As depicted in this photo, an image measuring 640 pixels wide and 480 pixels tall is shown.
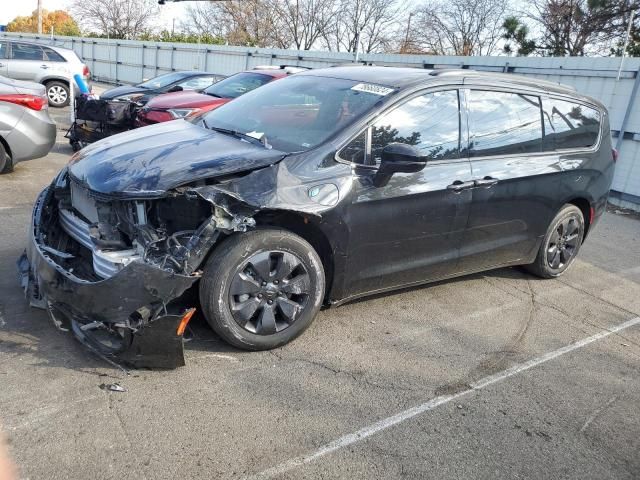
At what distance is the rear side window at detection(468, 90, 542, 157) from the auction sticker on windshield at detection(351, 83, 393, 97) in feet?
2.37

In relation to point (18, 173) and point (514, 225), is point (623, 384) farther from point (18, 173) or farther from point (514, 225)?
point (18, 173)

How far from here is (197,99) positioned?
8.75 m

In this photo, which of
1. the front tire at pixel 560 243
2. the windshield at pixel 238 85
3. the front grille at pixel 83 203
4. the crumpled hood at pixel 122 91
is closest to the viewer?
the front grille at pixel 83 203

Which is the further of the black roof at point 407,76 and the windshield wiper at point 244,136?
the black roof at point 407,76

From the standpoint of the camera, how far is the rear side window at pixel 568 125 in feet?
15.8

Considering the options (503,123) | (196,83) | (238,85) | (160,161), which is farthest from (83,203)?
(196,83)

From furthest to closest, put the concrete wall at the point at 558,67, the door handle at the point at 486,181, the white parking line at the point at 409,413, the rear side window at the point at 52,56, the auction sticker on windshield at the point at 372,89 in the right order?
the rear side window at the point at 52,56 < the concrete wall at the point at 558,67 < the door handle at the point at 486,181 < the auction sticker on windshield at the point at 372,89 < the white parking line at the point at 409,413

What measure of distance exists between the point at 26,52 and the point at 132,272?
47.7ft

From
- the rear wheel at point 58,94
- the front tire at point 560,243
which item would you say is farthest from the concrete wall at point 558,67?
the rear wheel at point 58,94

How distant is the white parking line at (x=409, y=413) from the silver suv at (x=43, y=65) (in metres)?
14.2

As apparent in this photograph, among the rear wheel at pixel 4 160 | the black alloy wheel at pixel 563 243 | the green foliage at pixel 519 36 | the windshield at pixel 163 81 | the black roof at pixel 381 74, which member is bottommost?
the rear wheel at pixel 4 160

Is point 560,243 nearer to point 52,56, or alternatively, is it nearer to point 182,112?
point 182,112

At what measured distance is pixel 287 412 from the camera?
295cm

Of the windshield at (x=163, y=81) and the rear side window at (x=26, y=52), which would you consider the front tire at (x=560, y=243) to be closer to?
the windshield at (x=163, y=81)
